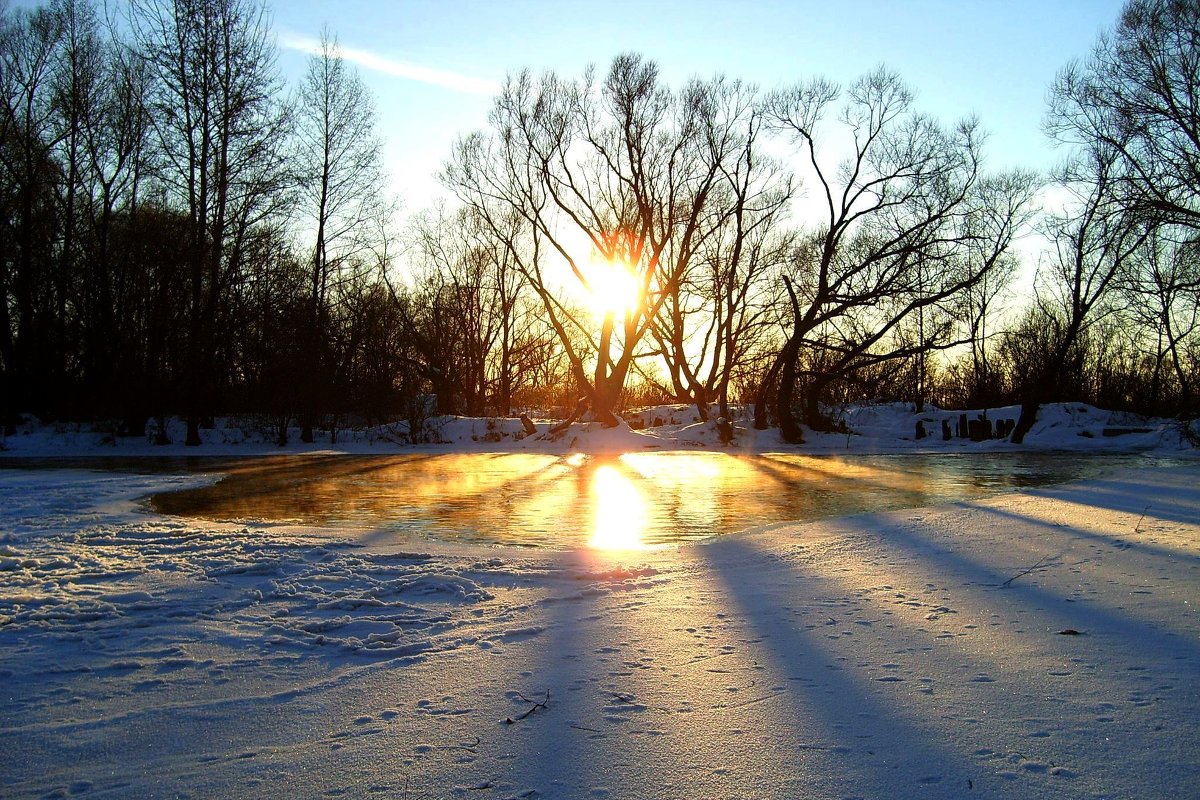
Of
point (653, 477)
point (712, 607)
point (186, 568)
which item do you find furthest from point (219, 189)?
point (712, 607)

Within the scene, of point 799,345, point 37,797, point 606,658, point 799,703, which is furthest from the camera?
point 799,345

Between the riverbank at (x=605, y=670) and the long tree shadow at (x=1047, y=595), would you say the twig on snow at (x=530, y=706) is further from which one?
the long tree shadow at (x=1047, y=595)

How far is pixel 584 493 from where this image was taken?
12.6m

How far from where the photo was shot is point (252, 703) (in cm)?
355

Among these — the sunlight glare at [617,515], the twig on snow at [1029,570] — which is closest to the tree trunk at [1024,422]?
the sunlight glare at [617,515]

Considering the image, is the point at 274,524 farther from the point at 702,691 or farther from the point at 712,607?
the point at 702,691

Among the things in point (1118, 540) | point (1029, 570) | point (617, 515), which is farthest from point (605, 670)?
point (617, 515)

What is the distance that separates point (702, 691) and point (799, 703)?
1.44 ft

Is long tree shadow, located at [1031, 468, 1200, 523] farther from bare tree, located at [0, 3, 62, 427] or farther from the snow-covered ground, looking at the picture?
bare tree, located at [0, 3, 62, 427]

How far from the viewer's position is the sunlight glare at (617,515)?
774 cm

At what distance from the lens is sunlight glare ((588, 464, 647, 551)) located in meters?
7.74

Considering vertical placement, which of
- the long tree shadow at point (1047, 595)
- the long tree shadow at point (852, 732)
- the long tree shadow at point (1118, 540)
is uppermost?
the long tree shadow at point (1118, 540)

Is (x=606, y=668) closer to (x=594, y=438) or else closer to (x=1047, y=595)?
(x=1047, y=595)

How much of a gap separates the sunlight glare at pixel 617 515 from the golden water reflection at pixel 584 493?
20 millimetres
